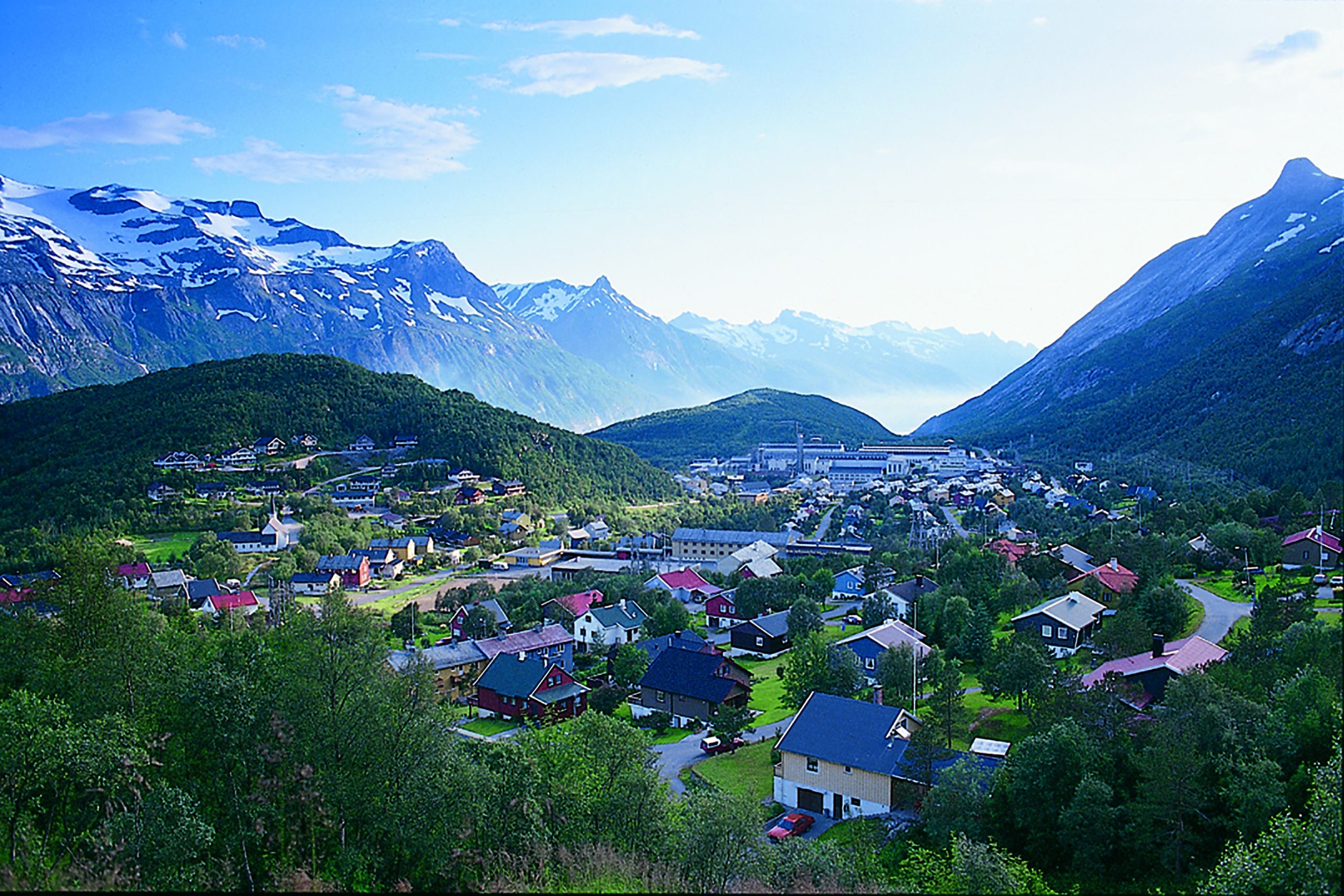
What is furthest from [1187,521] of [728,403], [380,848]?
[728,403]

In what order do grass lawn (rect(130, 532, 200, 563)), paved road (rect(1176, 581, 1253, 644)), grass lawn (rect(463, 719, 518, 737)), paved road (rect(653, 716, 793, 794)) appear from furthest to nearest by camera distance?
1. grass lawn (rect(130, 532, 200, 563))
2. grass lawn (rect(463, 719, 518, 737))
3. paved road (rect(1176, 581, 1253, 644))
4. paved road (rect(653, 716, 793, 794))

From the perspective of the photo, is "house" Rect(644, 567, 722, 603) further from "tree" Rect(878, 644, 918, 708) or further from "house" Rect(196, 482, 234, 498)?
"house" Rect(196, 482, 234, 498)

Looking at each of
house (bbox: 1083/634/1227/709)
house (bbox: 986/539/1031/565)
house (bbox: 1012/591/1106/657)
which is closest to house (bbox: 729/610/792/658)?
house (bbox: 1012/591/1106/657)

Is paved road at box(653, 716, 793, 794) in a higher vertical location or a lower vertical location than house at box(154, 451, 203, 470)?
lower

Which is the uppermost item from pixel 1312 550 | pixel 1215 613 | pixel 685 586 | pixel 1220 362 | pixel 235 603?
pixel 1220 362

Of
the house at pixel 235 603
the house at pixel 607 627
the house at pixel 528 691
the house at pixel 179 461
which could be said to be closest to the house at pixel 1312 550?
the house at pixel 607 627

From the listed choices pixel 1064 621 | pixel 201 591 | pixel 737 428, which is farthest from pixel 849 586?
pixel 737 428

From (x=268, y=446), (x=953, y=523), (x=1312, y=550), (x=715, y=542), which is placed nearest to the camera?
(x=1312, y=550)

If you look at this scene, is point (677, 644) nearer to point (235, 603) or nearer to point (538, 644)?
point (538, 644)
